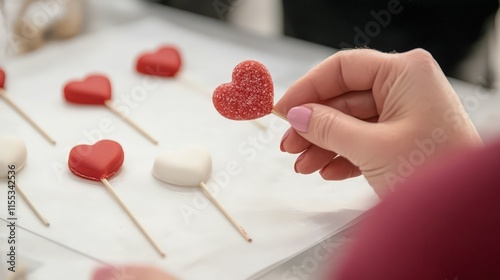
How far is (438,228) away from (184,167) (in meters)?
0.75

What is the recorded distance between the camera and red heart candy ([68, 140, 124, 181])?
1182 millimetres

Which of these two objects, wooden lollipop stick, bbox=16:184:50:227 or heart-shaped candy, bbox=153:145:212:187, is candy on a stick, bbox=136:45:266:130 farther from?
wooden lollipop stick, bbox=16:184:50:227

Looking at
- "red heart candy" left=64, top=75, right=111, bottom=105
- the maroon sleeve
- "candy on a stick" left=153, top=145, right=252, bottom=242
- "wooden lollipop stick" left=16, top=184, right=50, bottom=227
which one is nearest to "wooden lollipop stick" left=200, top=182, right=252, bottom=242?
"candy on a stick" left=153, top=145, right=252, bottom=242

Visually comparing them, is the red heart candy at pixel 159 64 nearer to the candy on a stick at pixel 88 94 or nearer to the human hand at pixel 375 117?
the candy on a stick at pixel 88 94

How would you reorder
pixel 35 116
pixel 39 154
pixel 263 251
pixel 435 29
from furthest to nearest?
pixel 435 29 < pixel 35 116 < pixel 39 154 < pixel 263 251

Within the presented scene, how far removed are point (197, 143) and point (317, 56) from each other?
1.42 feet

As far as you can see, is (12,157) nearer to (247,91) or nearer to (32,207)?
(32,207)

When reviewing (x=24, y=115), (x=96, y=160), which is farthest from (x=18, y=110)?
(x=96, y=160)

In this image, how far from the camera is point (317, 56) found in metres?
1.60

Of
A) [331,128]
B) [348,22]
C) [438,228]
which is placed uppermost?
[438,228]

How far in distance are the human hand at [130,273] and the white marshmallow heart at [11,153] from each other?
0.31 metres

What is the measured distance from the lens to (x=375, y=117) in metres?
1.05

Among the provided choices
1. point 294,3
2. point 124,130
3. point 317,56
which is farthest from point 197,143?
point 294,3

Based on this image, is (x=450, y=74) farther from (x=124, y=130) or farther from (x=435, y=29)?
(x=124, y=130)
